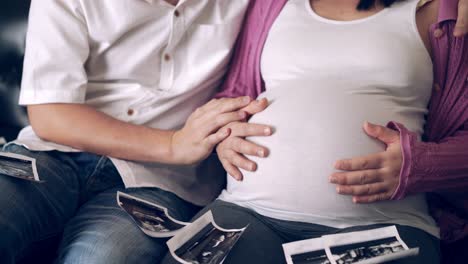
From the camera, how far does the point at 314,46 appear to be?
1123mm

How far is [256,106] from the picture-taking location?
1.09 m

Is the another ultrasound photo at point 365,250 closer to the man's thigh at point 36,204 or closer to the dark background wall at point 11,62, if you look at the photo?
the man's thigh at point 36,204

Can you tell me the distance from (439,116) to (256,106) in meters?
0.39

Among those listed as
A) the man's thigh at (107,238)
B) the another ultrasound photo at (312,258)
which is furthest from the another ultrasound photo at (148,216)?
the another ultrasound photo at (312,258)

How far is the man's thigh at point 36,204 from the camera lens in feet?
3.17

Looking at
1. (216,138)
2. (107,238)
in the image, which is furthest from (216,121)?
(107,238)

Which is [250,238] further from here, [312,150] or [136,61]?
[136,61]

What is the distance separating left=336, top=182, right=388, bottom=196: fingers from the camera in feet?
3.20

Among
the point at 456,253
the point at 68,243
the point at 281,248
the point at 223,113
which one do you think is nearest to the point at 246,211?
the point at 281,248

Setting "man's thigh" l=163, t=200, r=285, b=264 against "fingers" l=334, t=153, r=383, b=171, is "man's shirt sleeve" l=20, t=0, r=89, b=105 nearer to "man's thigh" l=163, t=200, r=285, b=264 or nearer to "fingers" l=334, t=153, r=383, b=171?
"man's thigh" l=163, t=200, r=285, b=264

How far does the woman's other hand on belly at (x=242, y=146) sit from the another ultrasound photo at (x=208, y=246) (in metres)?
0.14

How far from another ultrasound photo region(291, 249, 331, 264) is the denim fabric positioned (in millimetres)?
82

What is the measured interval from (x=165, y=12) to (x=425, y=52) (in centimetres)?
57

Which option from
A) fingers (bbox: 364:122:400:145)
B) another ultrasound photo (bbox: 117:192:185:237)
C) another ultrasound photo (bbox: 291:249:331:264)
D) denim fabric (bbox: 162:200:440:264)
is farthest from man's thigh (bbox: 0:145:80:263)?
fingers (bbox: 364:122:400:145)
